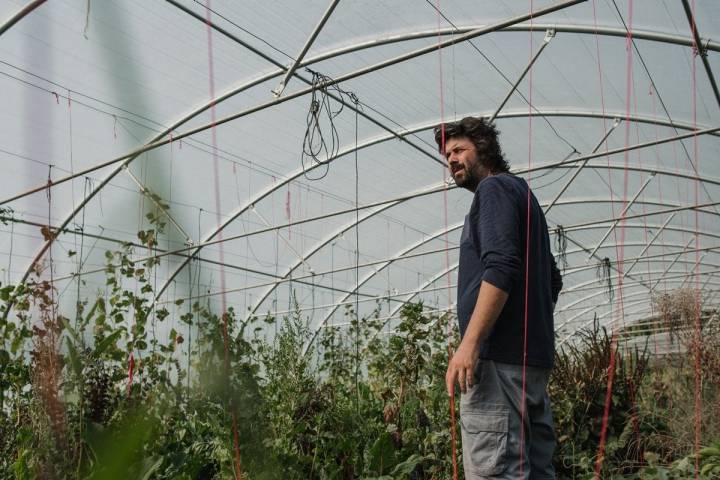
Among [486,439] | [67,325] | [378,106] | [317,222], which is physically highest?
[378,106]

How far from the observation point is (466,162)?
81.2 inches

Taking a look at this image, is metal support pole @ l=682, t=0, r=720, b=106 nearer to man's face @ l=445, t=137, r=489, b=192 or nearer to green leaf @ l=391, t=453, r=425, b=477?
man's face @ l=445, t=137, r=489, b=192

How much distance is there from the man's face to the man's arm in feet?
1.48

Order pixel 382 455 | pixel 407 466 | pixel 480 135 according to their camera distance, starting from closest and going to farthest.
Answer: pixel 480 135, pixel 407 466, pixel 382 455

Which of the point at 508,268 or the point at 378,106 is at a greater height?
the point at 378,106

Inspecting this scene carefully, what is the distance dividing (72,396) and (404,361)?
2.30 metres

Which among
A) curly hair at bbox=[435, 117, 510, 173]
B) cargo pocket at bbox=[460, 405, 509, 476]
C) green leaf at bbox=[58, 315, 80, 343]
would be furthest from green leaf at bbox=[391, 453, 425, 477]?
green leaf at bbox=[58, 315, 80, 343]

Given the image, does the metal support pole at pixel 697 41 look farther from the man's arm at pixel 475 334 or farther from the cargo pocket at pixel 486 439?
the cargo pocket at pixel 486 439

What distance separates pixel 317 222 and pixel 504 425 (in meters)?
10.8

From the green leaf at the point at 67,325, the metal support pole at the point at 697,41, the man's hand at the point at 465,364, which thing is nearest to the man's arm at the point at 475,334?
the man's hand at the point at 465,364

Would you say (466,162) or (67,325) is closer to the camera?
(67,325)

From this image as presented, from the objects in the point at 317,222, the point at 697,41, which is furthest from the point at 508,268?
the point at 317,222

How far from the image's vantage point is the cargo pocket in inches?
65.0

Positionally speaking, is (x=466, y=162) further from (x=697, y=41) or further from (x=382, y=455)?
(x=697, y=41)
